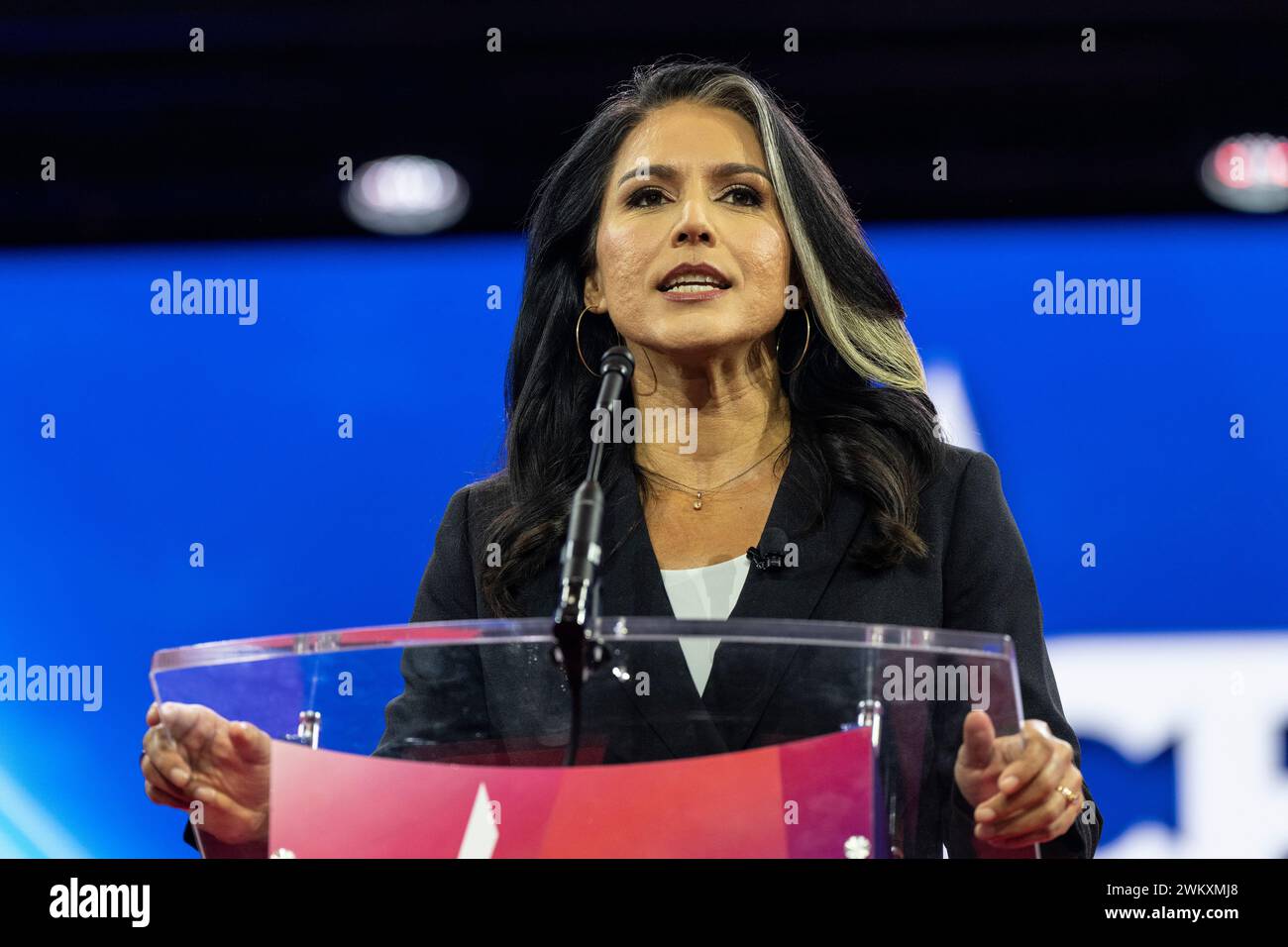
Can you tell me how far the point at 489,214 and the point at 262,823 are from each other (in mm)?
2086

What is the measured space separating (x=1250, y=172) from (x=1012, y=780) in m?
2.18

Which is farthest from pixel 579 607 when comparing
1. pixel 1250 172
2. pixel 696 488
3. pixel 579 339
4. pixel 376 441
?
pixel 1250 172

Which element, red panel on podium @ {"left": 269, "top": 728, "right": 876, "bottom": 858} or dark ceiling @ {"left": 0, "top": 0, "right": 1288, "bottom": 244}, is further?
dark ceiling @ {"left": 0, "top": 0, "right": 1288, "bottom": 244}

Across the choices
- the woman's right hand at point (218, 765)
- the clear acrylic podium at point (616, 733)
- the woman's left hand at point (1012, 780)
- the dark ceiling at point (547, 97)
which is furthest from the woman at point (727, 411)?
the dark ceiling at point (547, 97)

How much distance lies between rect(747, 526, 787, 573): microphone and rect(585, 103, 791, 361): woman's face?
323mm

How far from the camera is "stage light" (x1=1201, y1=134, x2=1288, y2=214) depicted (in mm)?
2990

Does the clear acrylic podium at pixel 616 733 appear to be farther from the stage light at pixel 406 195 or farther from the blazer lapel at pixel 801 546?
the stage light at pixel 406 195

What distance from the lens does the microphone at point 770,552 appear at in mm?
1869

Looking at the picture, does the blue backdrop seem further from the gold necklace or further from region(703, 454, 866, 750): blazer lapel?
region(703, 454, 866, 750): blazer lapel

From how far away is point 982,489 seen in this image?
1.99 m

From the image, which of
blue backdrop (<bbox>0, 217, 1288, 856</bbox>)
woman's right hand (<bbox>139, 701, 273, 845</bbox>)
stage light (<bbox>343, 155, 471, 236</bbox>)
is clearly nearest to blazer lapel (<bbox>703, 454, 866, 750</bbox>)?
woman's right hand (<bbox>139, 701, 273, 845</bbox>)

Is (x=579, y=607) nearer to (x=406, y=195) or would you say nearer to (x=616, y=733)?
(x=616, y=733)

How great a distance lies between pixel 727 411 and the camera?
217 centimetres

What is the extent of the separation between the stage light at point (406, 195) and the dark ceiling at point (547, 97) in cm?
3
